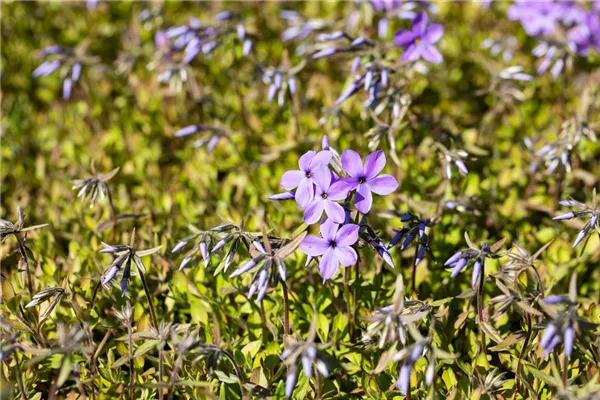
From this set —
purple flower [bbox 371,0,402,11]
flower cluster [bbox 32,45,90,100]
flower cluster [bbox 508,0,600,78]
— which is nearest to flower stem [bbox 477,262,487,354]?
flower cluster [bbox 508,0,600,78]

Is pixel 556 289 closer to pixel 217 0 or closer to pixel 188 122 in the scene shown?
pixel 188 122

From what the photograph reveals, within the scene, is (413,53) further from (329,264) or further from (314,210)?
(329,264)

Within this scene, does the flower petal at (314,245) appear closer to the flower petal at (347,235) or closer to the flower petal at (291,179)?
the flower petal at (347,235)

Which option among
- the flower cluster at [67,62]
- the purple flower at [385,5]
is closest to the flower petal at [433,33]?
the purple flower at [385,5]

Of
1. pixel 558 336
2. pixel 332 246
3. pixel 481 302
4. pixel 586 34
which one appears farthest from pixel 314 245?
pixel 586 34

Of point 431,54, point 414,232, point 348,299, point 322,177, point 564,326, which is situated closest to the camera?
point 564,326

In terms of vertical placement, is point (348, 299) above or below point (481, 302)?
below

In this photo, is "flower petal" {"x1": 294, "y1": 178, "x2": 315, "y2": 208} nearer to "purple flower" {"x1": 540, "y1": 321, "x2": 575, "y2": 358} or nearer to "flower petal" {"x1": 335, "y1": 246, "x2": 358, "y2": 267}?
"flower petal" {"x1": 335, "y1": 246, "x2": 358, "y2": 267}

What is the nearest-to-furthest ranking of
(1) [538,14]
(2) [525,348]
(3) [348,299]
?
(2) [525,348]
(3) [348,299]
(1) [538,14]
